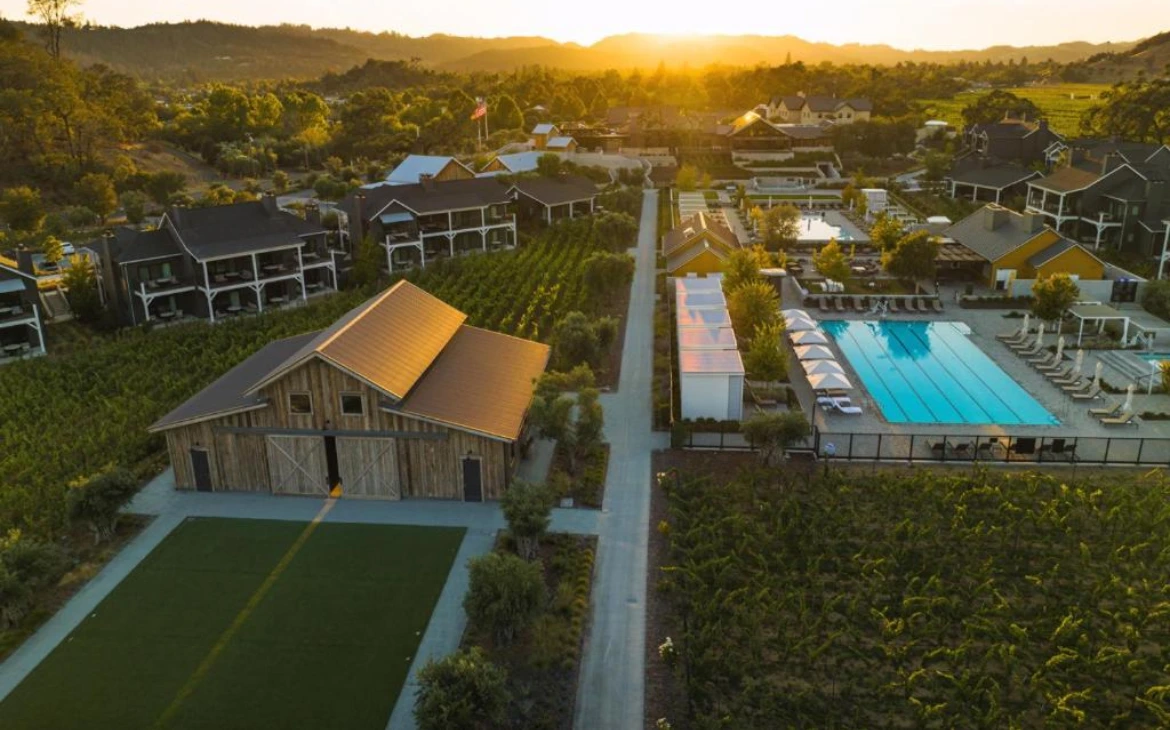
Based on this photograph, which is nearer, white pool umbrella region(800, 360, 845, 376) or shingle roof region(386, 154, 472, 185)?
white pool umbrella region(800, 360, 845, 376)

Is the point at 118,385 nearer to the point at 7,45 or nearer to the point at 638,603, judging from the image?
the point at 638,603

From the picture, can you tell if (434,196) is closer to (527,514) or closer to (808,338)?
(808,338)

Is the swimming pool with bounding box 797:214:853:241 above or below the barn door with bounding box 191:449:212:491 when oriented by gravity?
above

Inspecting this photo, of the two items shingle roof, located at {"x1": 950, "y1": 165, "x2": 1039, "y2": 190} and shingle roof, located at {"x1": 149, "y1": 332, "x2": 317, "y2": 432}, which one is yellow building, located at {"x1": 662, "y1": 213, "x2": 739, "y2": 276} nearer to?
shingle roof, located at {"x1": 149, "y1": 332, "x2": 317, "y2": 432}

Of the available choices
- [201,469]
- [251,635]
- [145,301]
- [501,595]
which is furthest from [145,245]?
[501,595]

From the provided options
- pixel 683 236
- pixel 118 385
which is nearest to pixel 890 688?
pixel 118 385

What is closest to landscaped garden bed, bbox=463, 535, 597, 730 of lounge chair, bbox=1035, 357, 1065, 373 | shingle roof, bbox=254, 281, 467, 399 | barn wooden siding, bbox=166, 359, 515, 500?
barn wooden siding, bbox=166, 359, 515, 500
